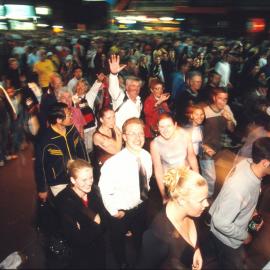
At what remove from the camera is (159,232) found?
230 centimetres

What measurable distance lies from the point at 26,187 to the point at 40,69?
4846 millimetres

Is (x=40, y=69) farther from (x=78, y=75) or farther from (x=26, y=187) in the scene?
(x=26, y=187)

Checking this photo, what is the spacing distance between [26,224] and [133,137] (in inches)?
97.8

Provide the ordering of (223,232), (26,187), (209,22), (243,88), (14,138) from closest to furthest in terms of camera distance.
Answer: (223,232) < (26,187) < (14,138) < (243,88) < (209,22)

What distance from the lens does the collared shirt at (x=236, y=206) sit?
111 inches

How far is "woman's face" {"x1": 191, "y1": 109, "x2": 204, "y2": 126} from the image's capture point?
468cm

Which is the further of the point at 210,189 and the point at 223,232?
the point at 210,189

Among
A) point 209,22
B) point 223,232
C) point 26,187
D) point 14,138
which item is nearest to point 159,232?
point 223,232

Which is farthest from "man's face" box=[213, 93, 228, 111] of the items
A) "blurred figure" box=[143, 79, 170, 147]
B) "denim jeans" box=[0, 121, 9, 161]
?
"denim jeans" box=[0, 121, 9, 161]

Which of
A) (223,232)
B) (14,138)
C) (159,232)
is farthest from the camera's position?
(14,138)

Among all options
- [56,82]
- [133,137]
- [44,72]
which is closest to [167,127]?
[133,137]

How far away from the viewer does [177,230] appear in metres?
2.38

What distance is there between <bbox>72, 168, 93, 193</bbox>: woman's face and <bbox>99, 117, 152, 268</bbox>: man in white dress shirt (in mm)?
206

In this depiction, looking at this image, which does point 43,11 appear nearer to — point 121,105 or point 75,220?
point 121,105
